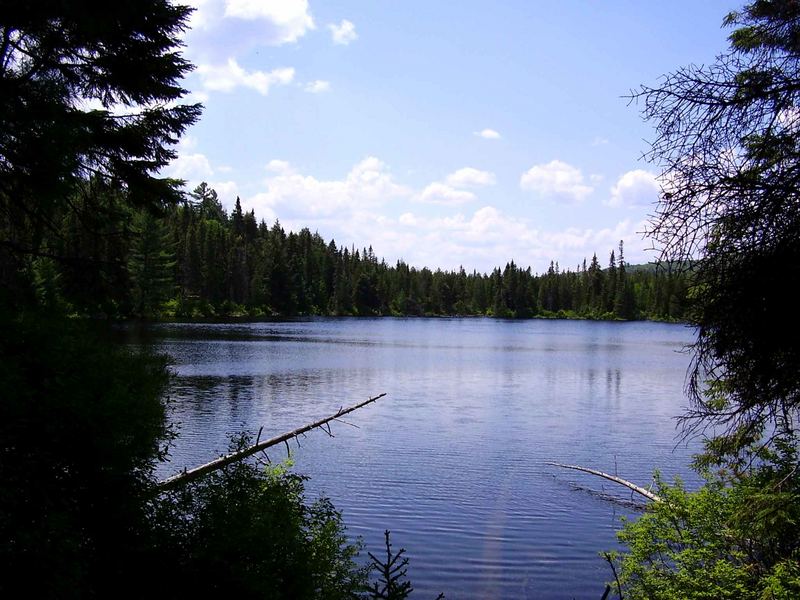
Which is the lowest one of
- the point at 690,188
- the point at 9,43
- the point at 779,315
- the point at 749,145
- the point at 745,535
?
the point at 745,535

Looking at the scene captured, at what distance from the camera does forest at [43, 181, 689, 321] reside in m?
89.8

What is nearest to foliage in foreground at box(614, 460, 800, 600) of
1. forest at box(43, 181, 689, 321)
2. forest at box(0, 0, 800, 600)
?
forest at box(0, 0, 800, 600)

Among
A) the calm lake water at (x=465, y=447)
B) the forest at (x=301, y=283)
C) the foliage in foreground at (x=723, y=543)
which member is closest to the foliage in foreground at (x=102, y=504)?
the calm lake water at (x=465, y=447)

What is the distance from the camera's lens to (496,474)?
1978 centimetres

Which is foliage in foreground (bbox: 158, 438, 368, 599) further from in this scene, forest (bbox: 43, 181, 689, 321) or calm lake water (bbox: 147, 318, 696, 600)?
forest (bbox: 43, 181, 689, 321)

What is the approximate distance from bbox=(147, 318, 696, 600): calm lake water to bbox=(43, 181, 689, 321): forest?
2210 cm

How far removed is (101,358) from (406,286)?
170 metres

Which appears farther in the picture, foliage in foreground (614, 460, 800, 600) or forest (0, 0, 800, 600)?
foliage in foreground (614, 460, 800, 600)

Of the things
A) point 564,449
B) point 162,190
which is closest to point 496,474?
point 564,449

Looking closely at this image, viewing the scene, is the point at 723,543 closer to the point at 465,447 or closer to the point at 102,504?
the point at 102,504

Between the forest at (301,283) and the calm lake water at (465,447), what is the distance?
72.5 feet

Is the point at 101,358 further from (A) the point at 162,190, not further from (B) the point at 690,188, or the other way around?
(B) the point at 690,188

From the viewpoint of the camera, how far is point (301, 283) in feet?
438

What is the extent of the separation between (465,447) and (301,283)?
113255 mm
